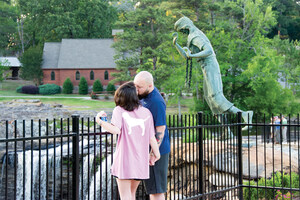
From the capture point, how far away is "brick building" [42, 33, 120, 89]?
2240 inches

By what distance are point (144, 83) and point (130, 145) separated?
81 centimetres

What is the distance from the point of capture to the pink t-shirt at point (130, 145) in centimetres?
454

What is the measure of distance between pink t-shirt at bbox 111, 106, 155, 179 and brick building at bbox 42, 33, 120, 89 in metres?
51.9

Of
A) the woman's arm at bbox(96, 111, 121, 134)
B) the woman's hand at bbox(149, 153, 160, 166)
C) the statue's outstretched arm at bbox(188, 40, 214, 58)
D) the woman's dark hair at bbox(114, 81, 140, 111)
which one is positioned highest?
the statue's outstretched arm at bbox(188, 40, 214, 58)

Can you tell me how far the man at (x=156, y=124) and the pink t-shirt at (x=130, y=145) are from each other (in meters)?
0.34

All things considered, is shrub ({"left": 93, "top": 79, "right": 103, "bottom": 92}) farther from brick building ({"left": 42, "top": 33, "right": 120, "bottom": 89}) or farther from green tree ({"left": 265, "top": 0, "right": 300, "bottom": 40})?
green tree ({"left": 265, "top": 0, "right": 300, "bottom": 40})

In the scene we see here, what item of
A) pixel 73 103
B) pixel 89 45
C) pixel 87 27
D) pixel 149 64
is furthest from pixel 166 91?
pixel 87 27

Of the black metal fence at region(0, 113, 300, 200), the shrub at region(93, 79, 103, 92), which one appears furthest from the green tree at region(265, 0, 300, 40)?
the black metal fence at region(0, 113, 300, 200)

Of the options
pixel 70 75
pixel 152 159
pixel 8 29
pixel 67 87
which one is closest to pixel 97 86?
pixel 67 87

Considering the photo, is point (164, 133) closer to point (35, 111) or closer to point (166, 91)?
point (166, 91)

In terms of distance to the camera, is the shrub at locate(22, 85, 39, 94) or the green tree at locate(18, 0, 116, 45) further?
the green tree at locate(18, 0, 116, 45)

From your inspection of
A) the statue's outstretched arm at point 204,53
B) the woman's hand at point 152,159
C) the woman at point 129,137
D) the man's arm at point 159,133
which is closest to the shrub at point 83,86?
the statue's outstretched arm at point 204,53

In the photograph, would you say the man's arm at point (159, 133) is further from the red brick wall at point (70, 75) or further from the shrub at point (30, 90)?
the red brick wall at point (70, 75)

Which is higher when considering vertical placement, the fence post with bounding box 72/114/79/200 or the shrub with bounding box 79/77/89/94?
the shrub with bounding box 79/77/89/94
